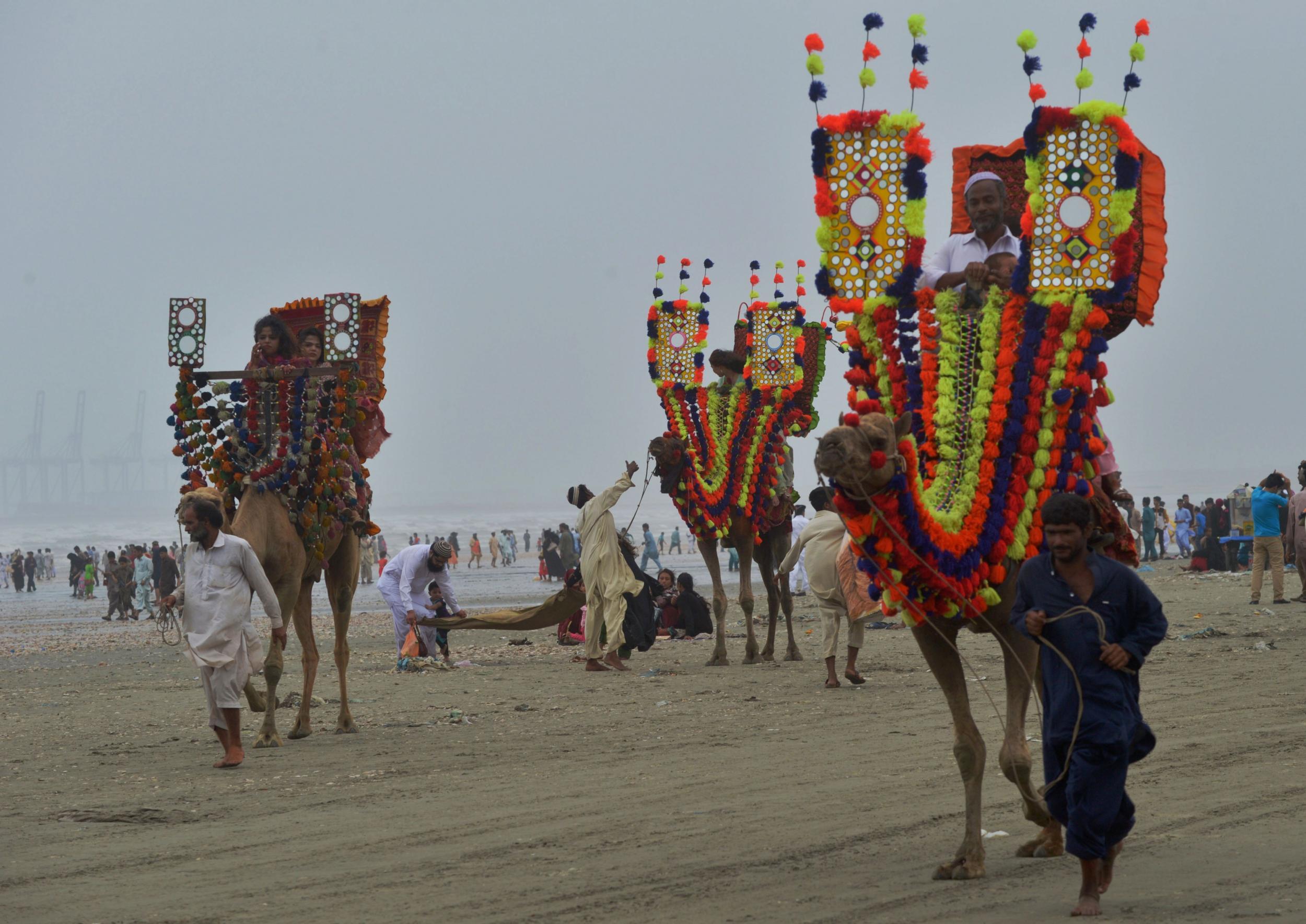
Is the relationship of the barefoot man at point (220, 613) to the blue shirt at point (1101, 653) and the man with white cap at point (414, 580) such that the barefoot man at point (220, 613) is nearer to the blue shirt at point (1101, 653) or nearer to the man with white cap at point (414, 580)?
the blue shirt at point (1101, 653)

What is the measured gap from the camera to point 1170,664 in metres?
14.5

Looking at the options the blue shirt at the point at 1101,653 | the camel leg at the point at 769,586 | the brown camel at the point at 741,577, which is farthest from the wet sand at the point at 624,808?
the camel leg at the point at 769,586

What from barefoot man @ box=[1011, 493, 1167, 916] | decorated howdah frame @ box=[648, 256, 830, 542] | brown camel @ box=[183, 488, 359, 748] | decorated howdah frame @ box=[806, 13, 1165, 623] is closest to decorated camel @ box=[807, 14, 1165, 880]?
decorated howdah frame @ box=[806, 13, 1165, 623]

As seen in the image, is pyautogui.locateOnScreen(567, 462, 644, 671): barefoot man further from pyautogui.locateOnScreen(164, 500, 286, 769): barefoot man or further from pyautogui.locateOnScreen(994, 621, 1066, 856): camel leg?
pyautogui.locateOnScreen(994, 621, 1066, 856): camel leg

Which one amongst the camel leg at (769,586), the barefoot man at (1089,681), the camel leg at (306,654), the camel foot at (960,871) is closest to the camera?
the barefoot man at (1089,681)

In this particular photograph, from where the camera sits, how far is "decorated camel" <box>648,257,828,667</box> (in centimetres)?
1695

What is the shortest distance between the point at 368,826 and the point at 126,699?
849cm

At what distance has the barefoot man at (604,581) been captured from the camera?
16844 millimetres

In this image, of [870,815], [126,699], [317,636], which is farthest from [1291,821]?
[317,636]

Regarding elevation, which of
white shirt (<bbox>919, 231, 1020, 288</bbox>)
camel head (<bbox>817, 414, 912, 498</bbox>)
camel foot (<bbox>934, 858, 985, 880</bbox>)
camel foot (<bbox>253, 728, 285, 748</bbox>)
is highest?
white shirt (<bbox>919, 231, 1020, 288</bbox>)

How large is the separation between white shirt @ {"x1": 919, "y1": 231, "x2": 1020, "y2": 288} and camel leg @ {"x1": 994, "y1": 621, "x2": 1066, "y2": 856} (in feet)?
6.41

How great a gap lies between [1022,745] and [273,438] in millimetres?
7092

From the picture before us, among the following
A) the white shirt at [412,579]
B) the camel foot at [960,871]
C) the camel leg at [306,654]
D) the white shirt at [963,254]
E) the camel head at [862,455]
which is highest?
the white shirt at [963,254]

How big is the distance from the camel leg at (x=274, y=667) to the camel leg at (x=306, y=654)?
222 millimetres
